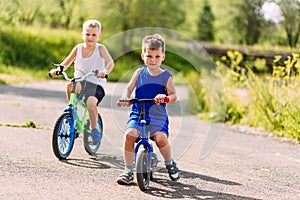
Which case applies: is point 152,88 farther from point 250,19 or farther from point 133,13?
point 250,19

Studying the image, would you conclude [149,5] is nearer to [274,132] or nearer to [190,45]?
[190,45]

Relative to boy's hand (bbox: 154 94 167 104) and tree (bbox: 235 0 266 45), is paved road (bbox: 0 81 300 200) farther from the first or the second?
tree (bbox: 235 0 266 45)

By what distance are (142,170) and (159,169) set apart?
4.19 feet

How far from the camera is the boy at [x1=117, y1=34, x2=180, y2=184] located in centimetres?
546

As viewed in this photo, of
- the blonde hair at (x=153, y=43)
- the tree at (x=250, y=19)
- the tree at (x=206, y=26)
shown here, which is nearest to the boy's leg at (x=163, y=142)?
the blonde hair at (x=153, y=43)

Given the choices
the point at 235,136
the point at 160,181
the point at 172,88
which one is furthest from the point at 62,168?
the point at 235,136

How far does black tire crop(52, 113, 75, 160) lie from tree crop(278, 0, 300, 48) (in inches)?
939

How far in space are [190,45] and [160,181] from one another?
97.0ft

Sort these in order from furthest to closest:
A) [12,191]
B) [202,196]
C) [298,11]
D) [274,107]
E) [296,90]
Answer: [298,11] → [274,107] → [296,90] → [202,196] → [12,191]

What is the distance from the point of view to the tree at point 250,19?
40.7m

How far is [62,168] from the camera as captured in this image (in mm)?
5957

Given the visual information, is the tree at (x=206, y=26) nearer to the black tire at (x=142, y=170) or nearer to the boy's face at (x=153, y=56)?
the boy's face at (x=153, y=56)

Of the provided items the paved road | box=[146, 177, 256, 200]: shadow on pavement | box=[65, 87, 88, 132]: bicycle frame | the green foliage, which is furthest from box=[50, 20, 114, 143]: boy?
the green foliage

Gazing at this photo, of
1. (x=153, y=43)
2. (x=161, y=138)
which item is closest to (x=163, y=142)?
(x=161, y=138)
